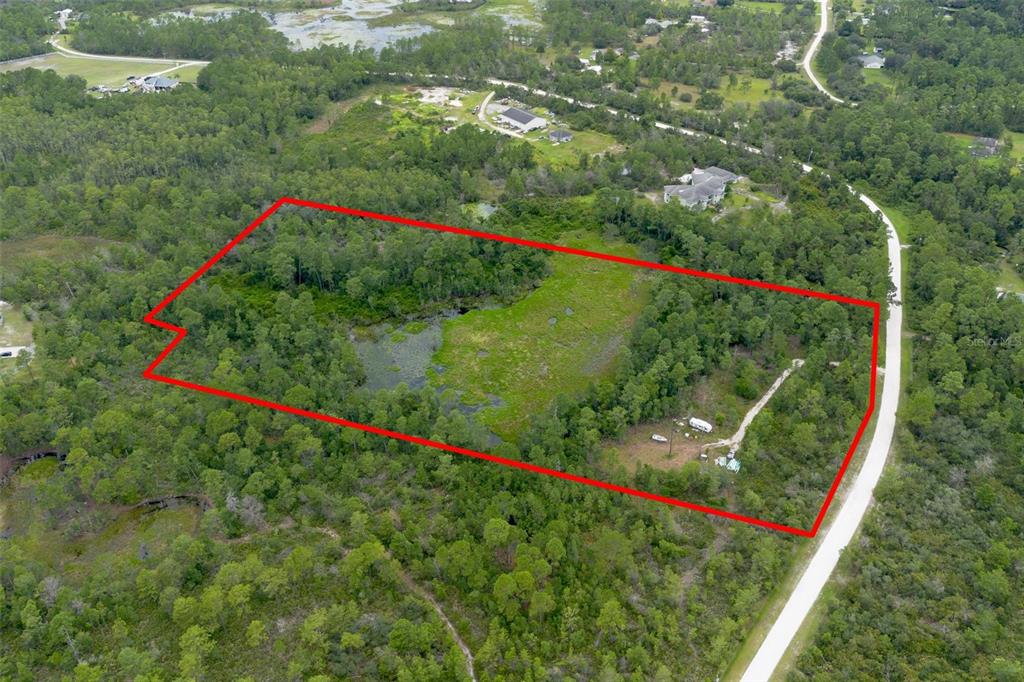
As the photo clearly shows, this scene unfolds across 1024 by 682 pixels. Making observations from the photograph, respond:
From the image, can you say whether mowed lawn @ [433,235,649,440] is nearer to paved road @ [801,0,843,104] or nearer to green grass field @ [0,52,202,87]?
paved road @ [801,0,843,104]

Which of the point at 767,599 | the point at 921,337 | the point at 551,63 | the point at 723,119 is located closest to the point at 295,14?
the point at 551,63

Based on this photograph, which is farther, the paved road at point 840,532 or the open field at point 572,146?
the open field at point 572,146

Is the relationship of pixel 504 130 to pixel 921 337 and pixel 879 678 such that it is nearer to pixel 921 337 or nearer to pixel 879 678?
pixel 921 337

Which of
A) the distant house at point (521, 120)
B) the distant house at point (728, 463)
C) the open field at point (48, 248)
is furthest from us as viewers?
the distant house at point (521, 120)

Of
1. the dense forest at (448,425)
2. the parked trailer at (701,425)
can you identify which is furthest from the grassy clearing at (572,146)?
the parked trailer at (701,425)

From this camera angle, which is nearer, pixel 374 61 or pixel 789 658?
pixel 789 658

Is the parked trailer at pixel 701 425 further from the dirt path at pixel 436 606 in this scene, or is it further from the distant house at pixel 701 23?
the distant house at pixel 701 23
